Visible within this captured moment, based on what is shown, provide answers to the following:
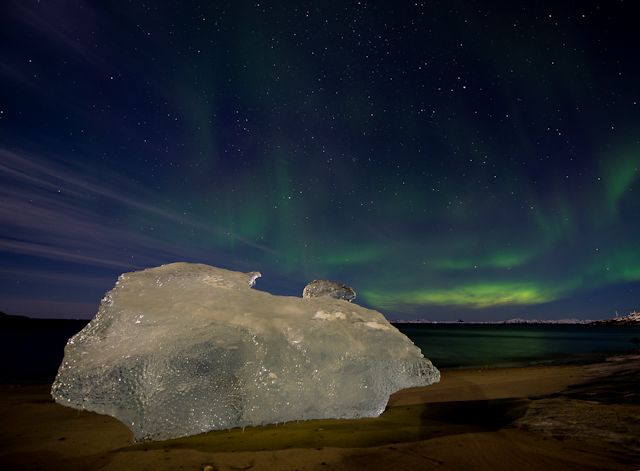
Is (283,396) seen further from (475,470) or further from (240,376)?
(475,470)

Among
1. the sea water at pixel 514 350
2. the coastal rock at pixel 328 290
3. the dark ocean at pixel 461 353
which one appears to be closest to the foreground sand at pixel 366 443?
the coastal rock at pixel 328 290

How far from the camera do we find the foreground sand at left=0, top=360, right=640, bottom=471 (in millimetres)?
2770

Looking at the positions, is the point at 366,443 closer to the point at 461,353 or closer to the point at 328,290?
the point at 328,290

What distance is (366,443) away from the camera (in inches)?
129

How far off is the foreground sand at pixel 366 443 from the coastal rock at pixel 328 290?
5.50 feet

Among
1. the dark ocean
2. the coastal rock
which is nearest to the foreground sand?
the coastal rock

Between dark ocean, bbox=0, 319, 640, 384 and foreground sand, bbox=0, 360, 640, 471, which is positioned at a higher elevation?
foreground sand, bbox=0, 360, 640, 471

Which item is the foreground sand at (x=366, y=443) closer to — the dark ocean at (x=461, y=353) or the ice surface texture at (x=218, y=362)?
the ice surface texture at (x=218, y=362)

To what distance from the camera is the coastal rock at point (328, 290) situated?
14.5 ft

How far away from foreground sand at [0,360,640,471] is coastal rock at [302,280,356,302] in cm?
168

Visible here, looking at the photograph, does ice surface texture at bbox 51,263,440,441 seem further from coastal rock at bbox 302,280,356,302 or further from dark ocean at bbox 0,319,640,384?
dark ocean at bbox 0,319,640,384

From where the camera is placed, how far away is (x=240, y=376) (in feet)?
9.09

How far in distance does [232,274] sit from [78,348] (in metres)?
1.57

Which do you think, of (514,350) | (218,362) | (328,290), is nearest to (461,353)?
(514,350)
